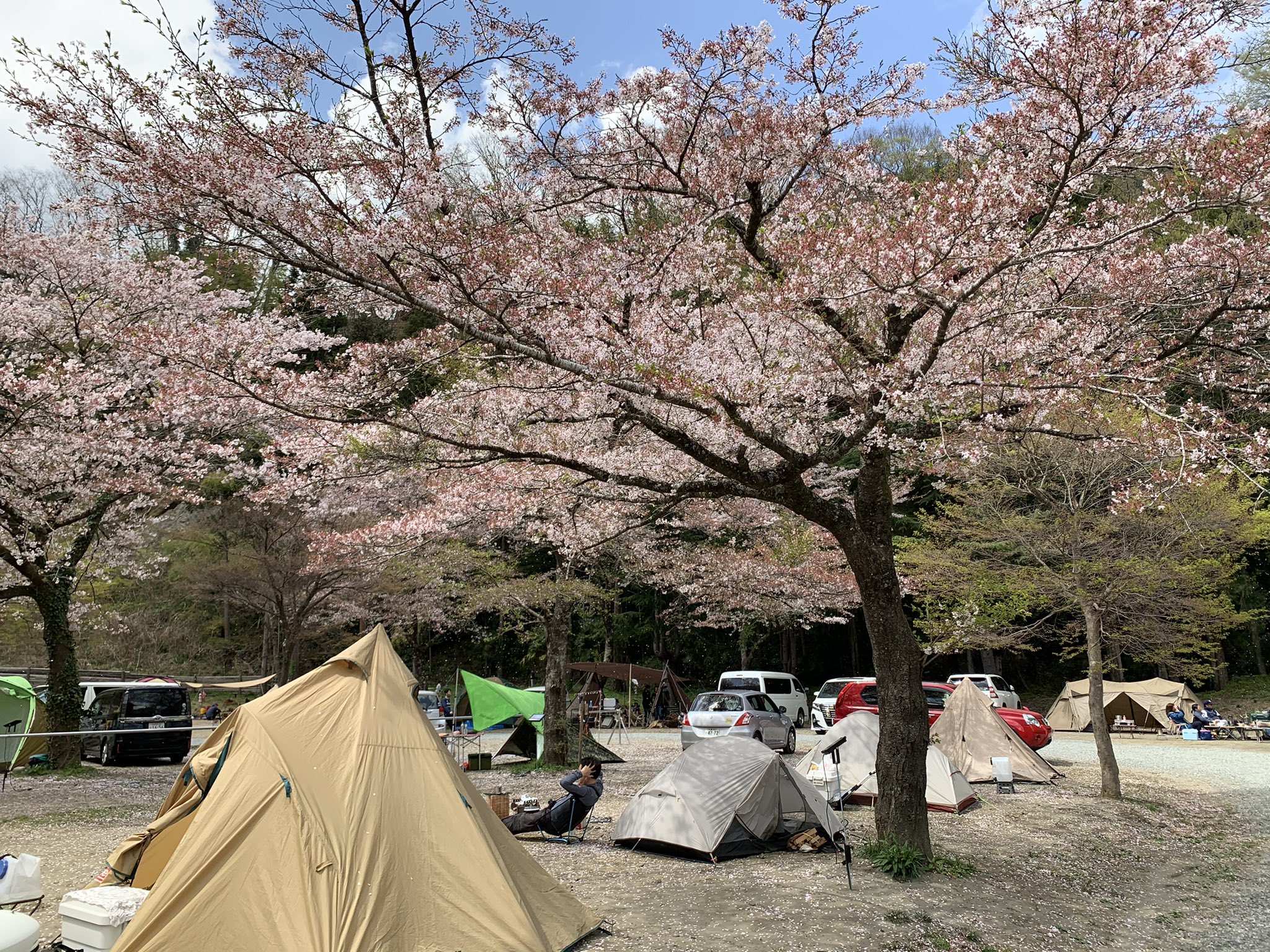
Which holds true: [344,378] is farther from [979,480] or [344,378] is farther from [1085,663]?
[1085,663]

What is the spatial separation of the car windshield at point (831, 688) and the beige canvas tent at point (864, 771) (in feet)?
30.7

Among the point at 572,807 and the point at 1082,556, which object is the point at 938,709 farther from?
the point at 572,807

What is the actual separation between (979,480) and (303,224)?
439 inches

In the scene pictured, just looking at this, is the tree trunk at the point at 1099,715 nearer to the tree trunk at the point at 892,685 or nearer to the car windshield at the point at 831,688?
the tree trunk at the point at 892,685

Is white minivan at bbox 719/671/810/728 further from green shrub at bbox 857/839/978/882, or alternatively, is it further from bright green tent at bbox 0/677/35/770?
bright green tent at bbox 0/677/35/770

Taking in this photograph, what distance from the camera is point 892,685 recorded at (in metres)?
7.64

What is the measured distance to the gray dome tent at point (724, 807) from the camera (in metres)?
8.06

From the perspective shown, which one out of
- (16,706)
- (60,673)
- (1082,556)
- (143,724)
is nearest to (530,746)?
(143,724)

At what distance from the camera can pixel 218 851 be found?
4766 millimetres

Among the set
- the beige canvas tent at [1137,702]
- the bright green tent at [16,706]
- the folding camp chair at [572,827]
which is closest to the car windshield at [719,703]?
the folding camp chair at [572,827]

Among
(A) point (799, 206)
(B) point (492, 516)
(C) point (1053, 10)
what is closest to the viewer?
(C) point (1053, 10)

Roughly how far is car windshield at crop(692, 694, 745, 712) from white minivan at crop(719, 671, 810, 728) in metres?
2.51

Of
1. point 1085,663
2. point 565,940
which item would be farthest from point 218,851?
point 1085,663

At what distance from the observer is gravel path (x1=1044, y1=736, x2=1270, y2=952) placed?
6.51m
